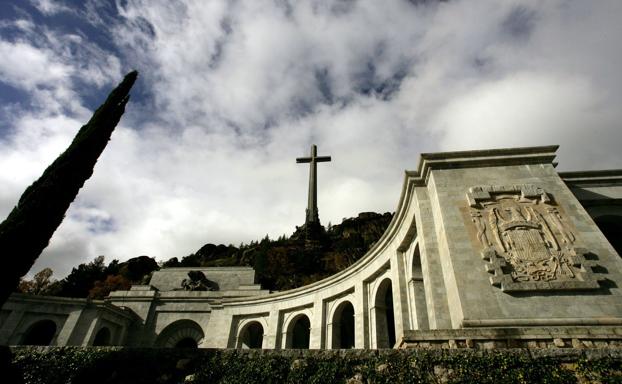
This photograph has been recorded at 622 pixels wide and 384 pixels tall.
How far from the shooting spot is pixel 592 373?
534 centimetres

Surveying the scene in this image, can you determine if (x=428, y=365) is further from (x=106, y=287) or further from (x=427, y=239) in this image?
(x=106, y=287)

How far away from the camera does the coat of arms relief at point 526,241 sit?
8.26 meters

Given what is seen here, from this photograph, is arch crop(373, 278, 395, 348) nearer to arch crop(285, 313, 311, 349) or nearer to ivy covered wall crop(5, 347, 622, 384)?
ivy covered wall crop(5, 347, 622, 384)

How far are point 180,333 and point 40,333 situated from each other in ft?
30.5

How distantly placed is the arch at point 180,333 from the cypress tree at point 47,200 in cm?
1558

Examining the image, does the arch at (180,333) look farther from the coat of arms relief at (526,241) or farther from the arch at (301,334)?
the coat of arms relief at (526,241)

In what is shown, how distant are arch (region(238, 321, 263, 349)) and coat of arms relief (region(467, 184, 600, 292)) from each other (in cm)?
1841

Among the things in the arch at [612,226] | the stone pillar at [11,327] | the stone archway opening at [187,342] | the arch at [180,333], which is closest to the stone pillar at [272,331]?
the arch at [180,333]

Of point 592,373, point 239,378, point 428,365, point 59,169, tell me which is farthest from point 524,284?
point 59,169

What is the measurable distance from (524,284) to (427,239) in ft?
10.4

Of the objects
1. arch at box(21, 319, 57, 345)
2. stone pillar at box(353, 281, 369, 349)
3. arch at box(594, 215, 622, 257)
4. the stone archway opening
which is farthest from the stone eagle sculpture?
arch at box(594, 215, 622, 257)

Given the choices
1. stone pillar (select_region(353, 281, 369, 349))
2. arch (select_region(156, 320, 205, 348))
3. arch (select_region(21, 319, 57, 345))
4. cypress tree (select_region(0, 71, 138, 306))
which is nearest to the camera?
cypress tree (select_region(0, 71, 138, 306))

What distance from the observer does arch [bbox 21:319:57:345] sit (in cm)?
2081

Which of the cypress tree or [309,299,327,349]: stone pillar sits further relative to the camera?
[309,299,327,349]: stone pillar
